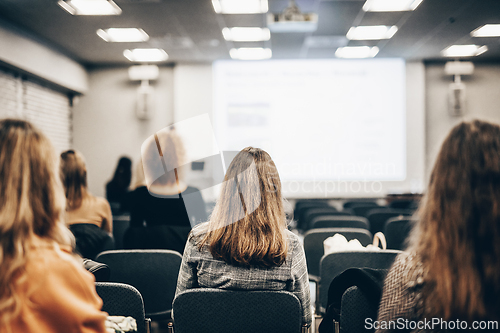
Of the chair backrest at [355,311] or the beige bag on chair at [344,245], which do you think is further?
the beige bag on chair at [344,245]

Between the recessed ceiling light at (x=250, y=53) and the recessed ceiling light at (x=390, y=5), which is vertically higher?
the recessed ceiling light at (x=250, y=53)

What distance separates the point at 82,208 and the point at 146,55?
507 centimetres

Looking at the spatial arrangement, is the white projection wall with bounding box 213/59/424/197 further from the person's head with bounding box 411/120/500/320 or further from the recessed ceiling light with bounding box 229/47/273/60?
the person's head with bounding box 411/120/500/320

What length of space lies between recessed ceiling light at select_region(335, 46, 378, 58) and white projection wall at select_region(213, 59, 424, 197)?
0.64ft

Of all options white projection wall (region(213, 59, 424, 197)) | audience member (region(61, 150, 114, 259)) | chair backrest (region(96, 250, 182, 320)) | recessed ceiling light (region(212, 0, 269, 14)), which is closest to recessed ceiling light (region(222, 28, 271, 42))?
recessed ceiling light (region(212, 0, 269, 14))

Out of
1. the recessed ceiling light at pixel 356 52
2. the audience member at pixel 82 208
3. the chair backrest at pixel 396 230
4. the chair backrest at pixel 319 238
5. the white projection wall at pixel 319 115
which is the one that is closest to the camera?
the audience member at pixel 82 208

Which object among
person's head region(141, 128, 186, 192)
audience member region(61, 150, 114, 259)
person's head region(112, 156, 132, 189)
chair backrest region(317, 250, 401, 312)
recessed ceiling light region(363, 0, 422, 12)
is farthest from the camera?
person's head region(112, 156, 132, 189)

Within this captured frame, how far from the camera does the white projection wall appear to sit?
7234mm

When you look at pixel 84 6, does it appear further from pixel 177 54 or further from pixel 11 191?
pixel 11 191

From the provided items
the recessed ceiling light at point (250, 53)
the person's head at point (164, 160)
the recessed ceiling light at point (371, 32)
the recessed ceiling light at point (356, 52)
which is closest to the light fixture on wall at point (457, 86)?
the recessed ceiling light at point (356, 52)

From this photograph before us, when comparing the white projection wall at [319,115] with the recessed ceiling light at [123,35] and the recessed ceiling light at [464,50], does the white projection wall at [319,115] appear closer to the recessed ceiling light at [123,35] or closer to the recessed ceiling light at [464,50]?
the recessed ceiling light at [464,50]

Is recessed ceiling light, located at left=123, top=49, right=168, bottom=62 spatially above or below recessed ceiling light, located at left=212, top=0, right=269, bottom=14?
above

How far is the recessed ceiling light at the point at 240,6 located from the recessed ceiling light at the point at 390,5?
4.41 feet

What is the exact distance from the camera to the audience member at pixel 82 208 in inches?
93.8
